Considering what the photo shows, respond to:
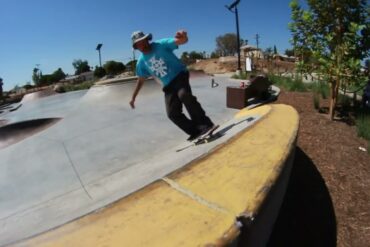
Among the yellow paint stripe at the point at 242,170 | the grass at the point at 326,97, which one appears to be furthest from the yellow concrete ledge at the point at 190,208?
the grass at the point at 326,97

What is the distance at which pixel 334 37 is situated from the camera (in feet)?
Result: 20.9

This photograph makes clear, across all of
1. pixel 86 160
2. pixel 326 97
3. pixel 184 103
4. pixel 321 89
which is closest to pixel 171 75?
pixel 184 103

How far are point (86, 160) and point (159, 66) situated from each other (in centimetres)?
163

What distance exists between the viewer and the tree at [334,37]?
600 cm

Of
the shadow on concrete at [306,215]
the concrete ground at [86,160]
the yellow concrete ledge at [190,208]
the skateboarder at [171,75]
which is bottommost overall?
the shadow on concrete at [306,215]

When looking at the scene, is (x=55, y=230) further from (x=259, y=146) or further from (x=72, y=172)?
(x=72, y=172)

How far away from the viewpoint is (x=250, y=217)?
150 centimetres

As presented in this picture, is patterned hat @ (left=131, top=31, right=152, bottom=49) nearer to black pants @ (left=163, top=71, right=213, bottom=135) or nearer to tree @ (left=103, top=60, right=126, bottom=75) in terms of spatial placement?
black pants @ (left=163, top=71, right=213, bottom=135)

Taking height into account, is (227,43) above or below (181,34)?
above

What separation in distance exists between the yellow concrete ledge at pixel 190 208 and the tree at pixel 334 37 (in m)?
4.52

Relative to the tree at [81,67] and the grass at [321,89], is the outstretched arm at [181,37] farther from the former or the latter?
the tree at [81,67]

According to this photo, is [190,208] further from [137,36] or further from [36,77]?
[36,77]

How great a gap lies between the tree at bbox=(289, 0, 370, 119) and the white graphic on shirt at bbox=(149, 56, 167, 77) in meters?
3.51

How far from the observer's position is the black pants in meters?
4.16
